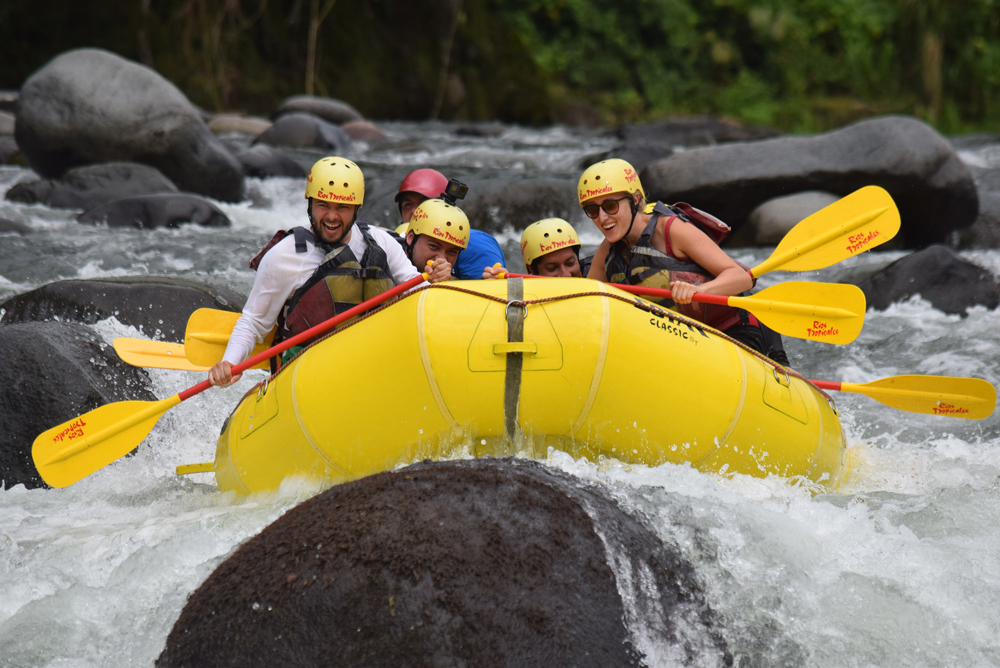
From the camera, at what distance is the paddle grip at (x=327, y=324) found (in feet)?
10.5

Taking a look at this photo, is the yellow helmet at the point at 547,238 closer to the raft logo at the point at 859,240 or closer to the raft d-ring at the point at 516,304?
the raft logo at the point at 859,240

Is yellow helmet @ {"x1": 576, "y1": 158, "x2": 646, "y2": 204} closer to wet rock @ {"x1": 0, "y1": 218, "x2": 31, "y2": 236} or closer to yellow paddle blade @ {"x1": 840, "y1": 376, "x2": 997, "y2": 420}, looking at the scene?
yellow paddle blade @ {"x1": 840, "y1": 376, "x2": 997, "y2": 420}

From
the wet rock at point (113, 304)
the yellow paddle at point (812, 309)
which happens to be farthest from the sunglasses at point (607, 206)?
the wet rock at point (113, 304)

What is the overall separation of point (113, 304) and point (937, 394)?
4162mm

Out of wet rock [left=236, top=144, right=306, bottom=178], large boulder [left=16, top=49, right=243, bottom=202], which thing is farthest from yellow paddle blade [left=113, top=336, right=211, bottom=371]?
wet rock [left=236, top=144, right=306, bottom=178]

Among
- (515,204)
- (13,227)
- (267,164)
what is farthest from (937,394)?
(267,164)

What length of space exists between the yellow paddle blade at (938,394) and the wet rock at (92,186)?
6.71 metres

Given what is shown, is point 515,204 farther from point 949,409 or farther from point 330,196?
point 949,409

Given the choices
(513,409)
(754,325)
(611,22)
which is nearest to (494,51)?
(611,22)

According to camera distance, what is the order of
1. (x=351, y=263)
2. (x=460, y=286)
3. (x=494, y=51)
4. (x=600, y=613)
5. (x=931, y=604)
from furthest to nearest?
(x=494, y=51), (x=351, y=263), (x=460, y=286), (x=931, y=604), (x=600, y=613)

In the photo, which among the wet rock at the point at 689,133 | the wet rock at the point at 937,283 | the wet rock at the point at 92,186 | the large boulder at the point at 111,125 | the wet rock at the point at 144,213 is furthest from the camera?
the wet rock at the point at 689,133

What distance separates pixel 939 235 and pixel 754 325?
508 centimetres

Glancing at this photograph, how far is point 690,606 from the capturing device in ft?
8.13

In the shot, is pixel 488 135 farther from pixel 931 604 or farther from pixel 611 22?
pixel 931 604
